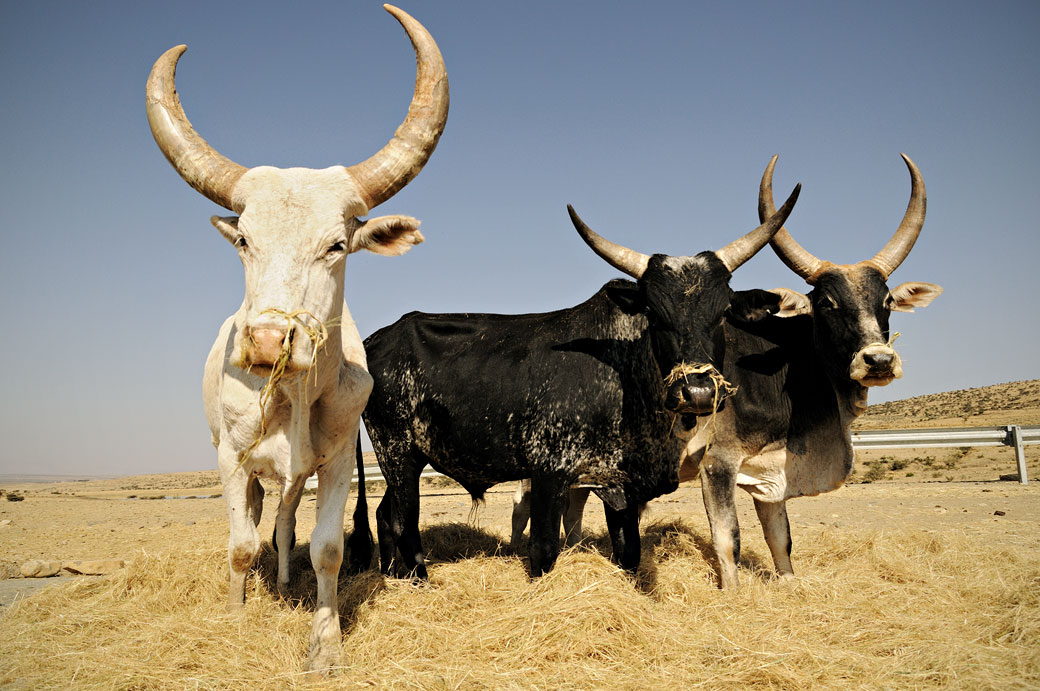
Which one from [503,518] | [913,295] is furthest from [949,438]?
[503,518]

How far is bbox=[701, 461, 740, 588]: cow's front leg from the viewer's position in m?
5.57

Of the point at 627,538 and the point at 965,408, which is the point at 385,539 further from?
the point at 965,408

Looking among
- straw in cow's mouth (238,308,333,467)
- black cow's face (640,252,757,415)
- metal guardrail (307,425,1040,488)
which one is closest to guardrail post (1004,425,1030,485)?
metal guardrail (307,425,1040,488)

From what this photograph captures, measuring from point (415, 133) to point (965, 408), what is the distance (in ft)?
151

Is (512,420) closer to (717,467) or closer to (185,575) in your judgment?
(717,467)

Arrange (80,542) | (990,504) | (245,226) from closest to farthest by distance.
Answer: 1. (245,226)
2. (80,542)
3. (990,504)

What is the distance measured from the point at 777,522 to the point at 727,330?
1.82 m

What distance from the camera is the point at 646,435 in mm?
5305

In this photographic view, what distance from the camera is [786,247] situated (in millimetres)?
6566

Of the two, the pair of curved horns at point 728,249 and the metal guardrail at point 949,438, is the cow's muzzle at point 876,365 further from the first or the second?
the metal guardrail at point 949,438

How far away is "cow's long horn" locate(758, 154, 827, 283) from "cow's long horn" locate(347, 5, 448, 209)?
12.0 feet

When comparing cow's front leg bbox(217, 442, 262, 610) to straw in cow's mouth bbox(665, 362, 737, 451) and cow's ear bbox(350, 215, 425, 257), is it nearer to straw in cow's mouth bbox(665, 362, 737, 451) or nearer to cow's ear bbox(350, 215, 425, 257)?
cow's ear bbox(350, 215, 425, 257)

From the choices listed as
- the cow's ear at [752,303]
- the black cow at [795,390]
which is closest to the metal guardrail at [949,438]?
the black cow at [795,390]

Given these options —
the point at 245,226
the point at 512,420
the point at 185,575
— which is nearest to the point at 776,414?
the point at 512,420
